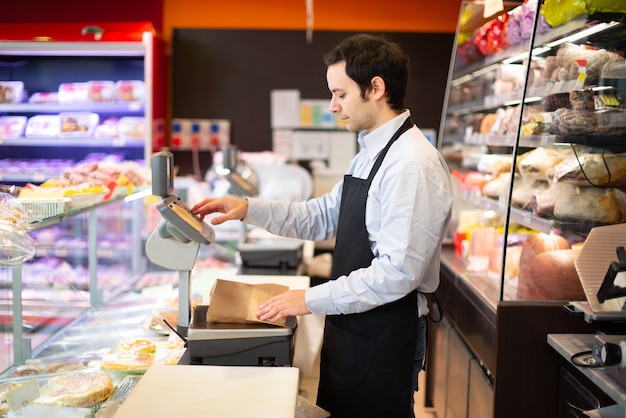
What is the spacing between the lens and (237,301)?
2162mm

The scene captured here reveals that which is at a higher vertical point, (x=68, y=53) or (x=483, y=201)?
(x=68, y=53)

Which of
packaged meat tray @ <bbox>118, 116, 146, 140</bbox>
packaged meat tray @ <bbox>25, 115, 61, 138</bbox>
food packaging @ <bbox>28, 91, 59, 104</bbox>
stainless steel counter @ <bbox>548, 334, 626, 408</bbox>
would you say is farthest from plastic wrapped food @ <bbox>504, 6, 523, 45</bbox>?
food packaging @ <bbox>28, 91, 59, 104</bbox>

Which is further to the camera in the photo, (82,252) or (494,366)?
(82,252)

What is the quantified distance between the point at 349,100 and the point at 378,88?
100mm

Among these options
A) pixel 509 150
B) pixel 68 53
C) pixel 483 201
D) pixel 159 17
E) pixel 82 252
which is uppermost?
pixel 159 17

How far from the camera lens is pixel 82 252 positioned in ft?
17.4

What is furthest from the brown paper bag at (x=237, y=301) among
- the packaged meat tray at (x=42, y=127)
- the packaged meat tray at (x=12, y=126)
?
the packaged meat tray at (x=42, y=127)

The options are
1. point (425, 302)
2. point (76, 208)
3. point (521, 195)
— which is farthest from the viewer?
point (521, 195)

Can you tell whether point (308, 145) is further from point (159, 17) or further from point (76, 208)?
point (76, 208)

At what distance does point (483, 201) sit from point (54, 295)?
2.21 m

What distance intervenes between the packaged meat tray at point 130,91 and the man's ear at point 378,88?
4.45 meters

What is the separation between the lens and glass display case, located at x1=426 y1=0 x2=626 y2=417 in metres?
2.59

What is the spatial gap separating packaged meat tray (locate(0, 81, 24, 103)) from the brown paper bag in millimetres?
2238

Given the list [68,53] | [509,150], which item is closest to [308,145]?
[68,53]
